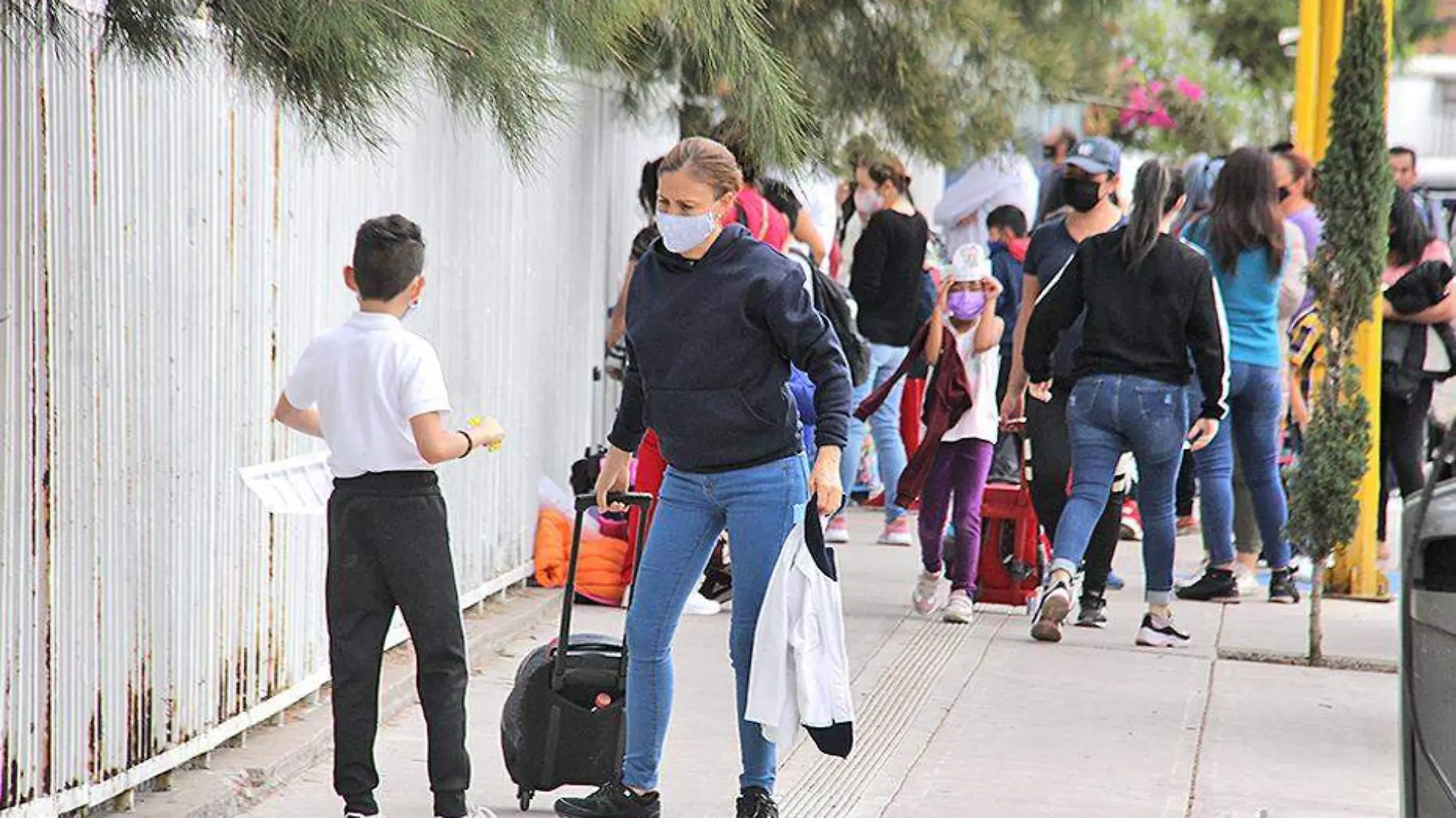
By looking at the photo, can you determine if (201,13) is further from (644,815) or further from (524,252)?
(524,252)

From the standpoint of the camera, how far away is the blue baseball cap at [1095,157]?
30.1ft

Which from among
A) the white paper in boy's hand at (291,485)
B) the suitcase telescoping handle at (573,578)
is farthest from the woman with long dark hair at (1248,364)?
the white paper in boy's hand at (291,485)

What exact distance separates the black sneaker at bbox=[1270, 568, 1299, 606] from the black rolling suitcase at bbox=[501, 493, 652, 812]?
202 inches

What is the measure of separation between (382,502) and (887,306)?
7.11 m

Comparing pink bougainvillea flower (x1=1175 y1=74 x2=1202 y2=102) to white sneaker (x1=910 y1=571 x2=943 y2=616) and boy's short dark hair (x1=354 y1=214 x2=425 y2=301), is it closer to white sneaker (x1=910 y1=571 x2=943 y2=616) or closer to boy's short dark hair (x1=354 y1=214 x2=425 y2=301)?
white sneaker (x1=910 y1=571 x2=943 y2=616)

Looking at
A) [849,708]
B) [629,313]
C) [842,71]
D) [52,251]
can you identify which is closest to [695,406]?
[629,313]

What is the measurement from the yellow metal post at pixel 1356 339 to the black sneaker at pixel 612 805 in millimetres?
5090

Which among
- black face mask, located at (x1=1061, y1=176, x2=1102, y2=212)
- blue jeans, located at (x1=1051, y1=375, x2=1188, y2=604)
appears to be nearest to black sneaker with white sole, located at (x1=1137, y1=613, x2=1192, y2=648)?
blue jeans, located at (x1=1051, y1=375, x2=1188, y2=604)

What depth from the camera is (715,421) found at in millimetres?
5727

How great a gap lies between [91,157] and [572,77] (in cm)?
124

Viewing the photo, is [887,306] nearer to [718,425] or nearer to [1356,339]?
[1356,339]

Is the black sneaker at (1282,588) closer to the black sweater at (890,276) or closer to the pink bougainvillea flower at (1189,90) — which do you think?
the black sweater at (890,276)

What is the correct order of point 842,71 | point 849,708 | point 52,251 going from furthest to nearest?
point 842,71
point 849,708
point 52,251

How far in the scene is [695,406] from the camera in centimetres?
575
